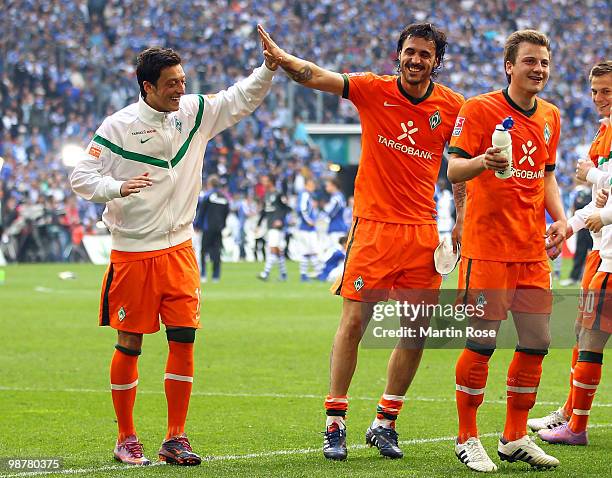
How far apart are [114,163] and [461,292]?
2051 millimetres

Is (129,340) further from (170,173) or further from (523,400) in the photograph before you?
(523,400)

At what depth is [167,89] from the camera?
6.77 metres

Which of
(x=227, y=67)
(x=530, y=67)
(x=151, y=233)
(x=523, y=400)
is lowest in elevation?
(x=523, y=400)

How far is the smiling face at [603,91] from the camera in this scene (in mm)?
7645

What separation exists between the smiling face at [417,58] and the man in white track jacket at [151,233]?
0.76 m

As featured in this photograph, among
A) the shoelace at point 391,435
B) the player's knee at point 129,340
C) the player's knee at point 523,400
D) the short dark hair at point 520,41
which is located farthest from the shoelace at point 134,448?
the short dark hair at point 520,41

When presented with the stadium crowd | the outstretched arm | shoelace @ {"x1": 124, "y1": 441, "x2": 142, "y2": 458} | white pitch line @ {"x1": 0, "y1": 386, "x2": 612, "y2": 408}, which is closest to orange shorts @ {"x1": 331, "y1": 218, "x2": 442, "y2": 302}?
the outstretched arm

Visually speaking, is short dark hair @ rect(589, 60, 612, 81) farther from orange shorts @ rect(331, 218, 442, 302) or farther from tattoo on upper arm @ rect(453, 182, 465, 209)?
orange shorts @ rect(331, 218, 442, 302)

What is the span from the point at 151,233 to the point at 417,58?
5.86ft

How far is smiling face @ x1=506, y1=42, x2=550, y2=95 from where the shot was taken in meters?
6.63

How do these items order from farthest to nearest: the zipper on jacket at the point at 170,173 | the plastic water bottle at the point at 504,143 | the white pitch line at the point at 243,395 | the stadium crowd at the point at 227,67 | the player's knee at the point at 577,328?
the stadium crowd at the point at 227,67
the white pitch line at the point at 243,395
the player's knee at the point at 577,328
the zipper on jacket at the point at 170,173
the plastic water bottle at the point at 504,143

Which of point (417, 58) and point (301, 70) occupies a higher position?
point (417, 58)

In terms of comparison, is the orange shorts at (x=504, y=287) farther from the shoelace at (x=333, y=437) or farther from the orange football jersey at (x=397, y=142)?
the shoelace at (x=333, y=437)

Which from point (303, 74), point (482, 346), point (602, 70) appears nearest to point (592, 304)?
point (482, 346)
